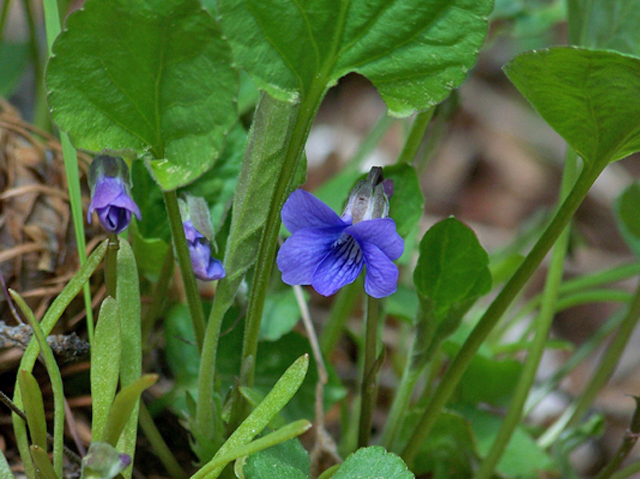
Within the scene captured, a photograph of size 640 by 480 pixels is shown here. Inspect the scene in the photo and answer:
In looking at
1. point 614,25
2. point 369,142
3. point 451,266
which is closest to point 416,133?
point 451,266

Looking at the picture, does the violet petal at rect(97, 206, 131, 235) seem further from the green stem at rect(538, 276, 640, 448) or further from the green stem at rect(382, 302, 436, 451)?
the green stem at rect(538, 276, 640, 448)

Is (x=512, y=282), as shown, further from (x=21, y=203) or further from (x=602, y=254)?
(x=602, y=254)

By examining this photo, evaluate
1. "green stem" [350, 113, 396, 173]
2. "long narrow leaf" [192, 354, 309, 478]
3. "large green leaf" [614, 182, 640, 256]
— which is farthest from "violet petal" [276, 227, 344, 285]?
"green stem" [350, 113, 396, 173]

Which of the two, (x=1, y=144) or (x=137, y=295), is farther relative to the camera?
(x=1, y=144)

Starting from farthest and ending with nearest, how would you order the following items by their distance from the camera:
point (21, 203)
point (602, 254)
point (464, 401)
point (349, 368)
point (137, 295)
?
point (602, 254) < point (349, 368) < point (464, 401) < point (21, 203) < point (137, 295)

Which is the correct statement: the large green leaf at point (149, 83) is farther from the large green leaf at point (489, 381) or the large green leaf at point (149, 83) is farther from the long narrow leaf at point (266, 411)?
the large green leaf at point (489, 381)

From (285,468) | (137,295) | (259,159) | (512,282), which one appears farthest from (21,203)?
(512,282)

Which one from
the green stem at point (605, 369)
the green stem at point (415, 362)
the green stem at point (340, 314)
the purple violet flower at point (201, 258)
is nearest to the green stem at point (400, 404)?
the green stem at point (415, 362)
